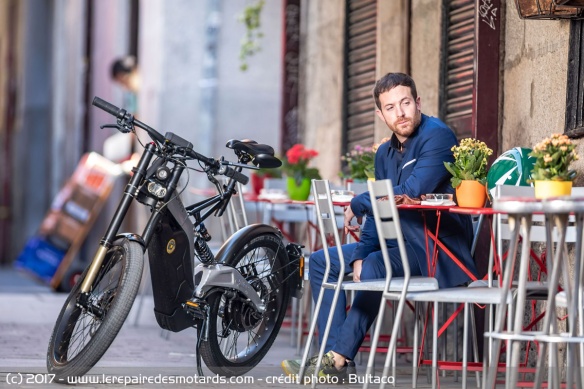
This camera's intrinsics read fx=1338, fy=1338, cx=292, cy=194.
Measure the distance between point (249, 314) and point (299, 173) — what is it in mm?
2551

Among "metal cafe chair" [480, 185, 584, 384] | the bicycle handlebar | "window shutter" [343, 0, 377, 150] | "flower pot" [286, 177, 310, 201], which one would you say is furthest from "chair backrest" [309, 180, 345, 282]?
"window shutter" [343, 0, 377, 150]

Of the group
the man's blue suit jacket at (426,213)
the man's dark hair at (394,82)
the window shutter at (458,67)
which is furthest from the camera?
the window shutter at (458,67)

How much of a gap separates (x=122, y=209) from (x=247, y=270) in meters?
0.94

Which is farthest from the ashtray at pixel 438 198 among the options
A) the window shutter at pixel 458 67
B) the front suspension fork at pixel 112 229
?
the window shutter at pixel 458 67

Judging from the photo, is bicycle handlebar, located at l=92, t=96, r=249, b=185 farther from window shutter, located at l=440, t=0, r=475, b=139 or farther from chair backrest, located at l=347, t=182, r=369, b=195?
window shutter, located at l=440, t=0, r=475, b=139

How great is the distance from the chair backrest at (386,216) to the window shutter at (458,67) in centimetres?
223

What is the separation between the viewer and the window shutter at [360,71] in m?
10.2

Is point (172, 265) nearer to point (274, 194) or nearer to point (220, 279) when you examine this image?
point (220, 279)

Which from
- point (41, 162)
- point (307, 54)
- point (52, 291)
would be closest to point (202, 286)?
point (307, 54)

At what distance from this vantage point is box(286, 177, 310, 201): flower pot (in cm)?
892

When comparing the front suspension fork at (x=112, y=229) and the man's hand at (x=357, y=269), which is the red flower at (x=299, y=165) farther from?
the front suspension fork at (x=112, y=229)

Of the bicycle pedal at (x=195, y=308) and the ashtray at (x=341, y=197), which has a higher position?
the ashtray at (x=341, y=197)

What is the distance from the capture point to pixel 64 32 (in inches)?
885

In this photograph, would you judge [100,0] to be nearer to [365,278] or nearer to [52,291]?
[52,291]
